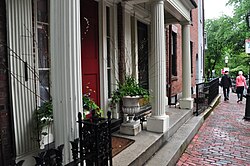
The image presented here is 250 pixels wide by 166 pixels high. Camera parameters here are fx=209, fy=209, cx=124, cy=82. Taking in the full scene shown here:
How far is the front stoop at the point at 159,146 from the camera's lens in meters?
3.17

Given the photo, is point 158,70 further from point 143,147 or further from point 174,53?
point 174,53

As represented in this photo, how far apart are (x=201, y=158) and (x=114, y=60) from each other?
109 inches

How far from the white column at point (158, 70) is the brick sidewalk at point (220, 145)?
0.82m

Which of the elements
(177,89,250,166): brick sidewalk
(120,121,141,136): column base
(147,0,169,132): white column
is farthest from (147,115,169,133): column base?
(177,89,250,166): brick sidewalk

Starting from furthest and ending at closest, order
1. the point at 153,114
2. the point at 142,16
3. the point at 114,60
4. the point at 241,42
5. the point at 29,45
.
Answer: the point at 241,42, the point at 142,16, the point at 114,60, the point at 153,114, the point at 29,45

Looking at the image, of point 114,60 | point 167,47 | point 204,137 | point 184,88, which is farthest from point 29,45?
point 167,47

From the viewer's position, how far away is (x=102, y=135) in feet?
7.34

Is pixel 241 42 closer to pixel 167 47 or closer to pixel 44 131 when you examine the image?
pixel 167 47

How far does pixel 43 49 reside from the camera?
3.13 meters

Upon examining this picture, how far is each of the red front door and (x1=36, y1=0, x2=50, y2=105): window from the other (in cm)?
91

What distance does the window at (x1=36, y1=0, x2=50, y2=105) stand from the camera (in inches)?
120

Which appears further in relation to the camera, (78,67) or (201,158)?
(201,158)

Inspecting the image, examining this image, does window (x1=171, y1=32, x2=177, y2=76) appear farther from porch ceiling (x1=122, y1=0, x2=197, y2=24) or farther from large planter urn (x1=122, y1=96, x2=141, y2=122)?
large planter urn (x1=122, y1=96, x2=141, y2=122)

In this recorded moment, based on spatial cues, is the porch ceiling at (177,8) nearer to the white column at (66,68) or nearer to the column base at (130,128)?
the column base at (130,128)
